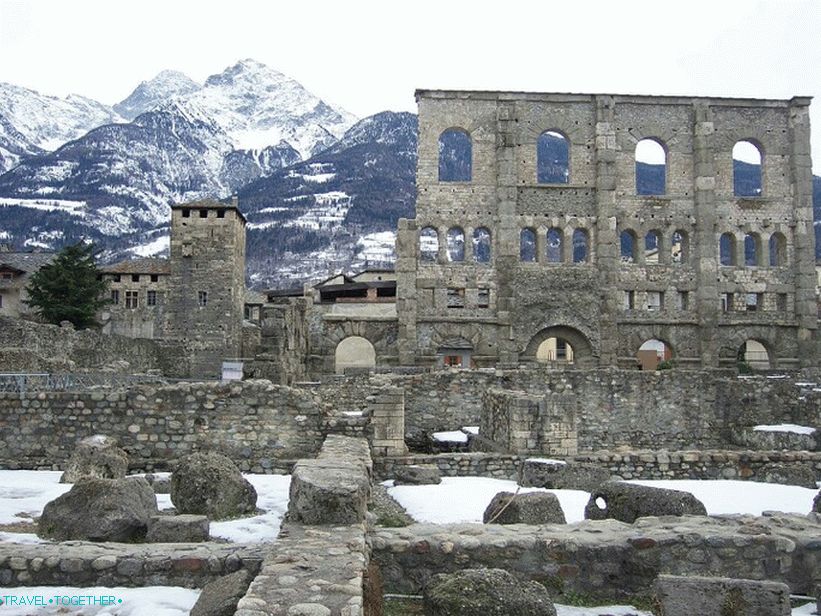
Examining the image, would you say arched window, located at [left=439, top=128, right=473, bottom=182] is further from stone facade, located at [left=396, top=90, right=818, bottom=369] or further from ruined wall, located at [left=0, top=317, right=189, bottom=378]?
ruined wall, located at [left=0, top=317, right=189, bottom=378]

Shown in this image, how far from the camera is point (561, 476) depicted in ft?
42.8

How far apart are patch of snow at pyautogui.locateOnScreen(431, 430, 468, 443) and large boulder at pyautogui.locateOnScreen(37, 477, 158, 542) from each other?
10.3 m

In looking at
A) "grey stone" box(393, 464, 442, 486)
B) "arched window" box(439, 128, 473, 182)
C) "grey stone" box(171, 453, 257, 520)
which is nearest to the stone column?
"grey stone" box(393, 464, 442, 486)

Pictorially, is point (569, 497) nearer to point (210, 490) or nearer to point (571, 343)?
point (210, 490)

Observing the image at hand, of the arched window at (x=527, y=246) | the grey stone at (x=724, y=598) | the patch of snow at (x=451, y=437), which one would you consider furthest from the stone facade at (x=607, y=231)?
the grey stone at (x=724, y=598)

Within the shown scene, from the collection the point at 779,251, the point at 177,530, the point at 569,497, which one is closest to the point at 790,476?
the point at 569,497

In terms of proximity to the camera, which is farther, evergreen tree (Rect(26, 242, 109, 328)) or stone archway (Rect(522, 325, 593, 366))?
evergreen tree (Rect(26, 242, 109, 328))

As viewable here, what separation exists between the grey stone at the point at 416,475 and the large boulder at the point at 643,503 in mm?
3806

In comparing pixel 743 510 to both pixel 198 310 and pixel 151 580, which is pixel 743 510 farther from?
pixel 198 310

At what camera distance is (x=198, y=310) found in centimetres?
5178

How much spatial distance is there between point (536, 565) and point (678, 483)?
7187 mm

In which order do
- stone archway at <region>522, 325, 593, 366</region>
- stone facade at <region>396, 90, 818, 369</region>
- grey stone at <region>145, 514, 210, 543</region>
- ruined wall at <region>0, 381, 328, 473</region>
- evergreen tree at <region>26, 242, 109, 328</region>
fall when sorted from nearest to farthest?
1. grey stone at <region>145, 514, 210, 543</region>
2. ruined wall at <region>0, 381, 328, 473</region>
3. stone facade at <region>396, 90, 818, 369</region>
4. stone archway at <region>522, 325, 593, 366</region>
5. evergreen tree at <region>26, 242, 109, 328</region>

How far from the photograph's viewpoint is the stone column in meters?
13.4

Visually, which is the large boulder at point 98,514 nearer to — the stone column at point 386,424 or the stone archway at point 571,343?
the stone column at point 386,424
